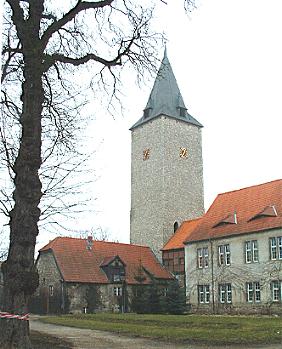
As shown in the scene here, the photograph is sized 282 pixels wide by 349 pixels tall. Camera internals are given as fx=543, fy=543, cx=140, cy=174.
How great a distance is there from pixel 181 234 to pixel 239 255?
1174cm

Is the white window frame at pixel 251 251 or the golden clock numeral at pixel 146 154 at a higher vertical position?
the golden clock numeral at pixel 146 154

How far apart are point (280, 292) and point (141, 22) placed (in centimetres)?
2632

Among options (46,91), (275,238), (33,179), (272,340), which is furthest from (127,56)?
(275,238)

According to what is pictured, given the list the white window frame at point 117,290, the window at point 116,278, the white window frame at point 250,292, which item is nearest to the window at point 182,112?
the window at point 116,278

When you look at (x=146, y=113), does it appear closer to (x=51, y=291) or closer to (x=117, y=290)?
(x=117, y=290)

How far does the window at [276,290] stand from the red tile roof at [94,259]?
1273 centimetres

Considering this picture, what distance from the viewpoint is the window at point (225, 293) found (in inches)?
1490

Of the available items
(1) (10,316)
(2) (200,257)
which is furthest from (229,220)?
(1) (10,316)

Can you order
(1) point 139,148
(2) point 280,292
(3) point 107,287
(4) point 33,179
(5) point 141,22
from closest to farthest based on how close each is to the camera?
(4) point 33,179, (5) point 141,22, (2) point 280,292, (3) point 107,287, (1) point 139,148

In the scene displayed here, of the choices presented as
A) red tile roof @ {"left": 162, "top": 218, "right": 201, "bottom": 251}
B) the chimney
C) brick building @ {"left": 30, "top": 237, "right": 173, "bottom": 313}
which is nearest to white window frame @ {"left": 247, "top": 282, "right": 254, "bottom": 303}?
brick building @ {"left": 30, "top": 237, "right": 173, "bottom": 313}

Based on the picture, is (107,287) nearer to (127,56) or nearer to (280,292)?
(280,292)

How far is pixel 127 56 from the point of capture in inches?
469

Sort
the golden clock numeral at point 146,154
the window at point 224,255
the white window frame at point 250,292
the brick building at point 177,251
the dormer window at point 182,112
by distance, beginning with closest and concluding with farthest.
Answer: the white window frame at point 250,292
the window at point 224,255
the brick building at point 177,251
the golden clock numeral at point 146,154
the dormer window at point 182,112

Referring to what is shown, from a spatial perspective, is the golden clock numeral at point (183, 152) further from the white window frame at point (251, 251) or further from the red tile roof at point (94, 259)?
the white window frame at point (251, 251)
